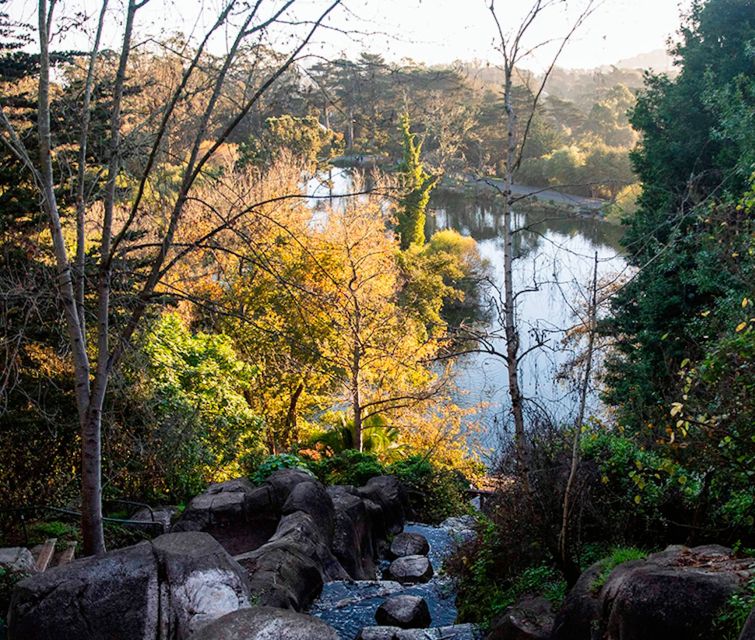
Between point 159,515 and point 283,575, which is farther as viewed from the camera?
point 159,515

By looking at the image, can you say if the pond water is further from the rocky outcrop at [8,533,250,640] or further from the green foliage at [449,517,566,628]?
the rocky outcrop at [8,533,250,640]

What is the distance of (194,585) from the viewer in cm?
523

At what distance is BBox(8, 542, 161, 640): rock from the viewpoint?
490cm

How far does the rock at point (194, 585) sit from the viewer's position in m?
5.07

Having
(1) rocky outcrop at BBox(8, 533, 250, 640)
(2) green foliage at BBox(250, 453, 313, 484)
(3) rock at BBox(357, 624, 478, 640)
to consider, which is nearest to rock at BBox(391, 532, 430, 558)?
(2) green foliage at BBox(250, 453, 313, 484)

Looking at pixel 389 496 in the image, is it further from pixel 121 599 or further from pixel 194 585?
pixel 121 599

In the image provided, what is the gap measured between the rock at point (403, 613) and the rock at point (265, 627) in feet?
14.2

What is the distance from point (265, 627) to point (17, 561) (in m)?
4.25

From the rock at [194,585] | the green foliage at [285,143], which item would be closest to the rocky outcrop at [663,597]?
the rock at [194,585]

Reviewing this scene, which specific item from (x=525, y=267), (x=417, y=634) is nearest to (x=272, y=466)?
(x=417, y=634)

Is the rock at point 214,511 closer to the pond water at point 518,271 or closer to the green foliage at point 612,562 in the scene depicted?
the green foliage at point 612,562

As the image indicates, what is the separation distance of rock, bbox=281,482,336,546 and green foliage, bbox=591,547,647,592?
4.40 m

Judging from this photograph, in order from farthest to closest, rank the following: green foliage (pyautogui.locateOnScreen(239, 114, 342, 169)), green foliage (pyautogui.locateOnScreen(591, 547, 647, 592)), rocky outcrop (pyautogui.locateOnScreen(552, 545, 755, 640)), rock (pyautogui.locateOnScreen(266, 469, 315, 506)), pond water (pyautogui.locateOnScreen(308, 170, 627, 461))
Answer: green foliage (pyautogui.locateOnScreen(239, 114, 342, 169)), pond water (pyautogui.locateOnScreen(308, 170, 627, 461)), rock (pyautogui.locateOnScreen(266, 469, 315, 506)), green foliage (pyautogui.locateOnScreen(591, 547, 647, 592)), rocky outcrop (pyautogui.locateOnScreen(552, 545, 755, 640))

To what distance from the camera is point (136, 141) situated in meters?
5.84
